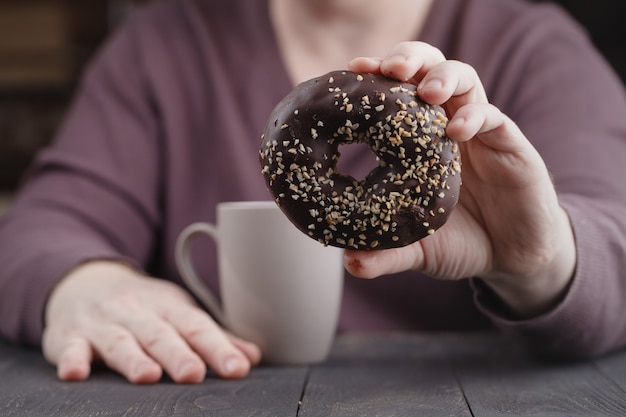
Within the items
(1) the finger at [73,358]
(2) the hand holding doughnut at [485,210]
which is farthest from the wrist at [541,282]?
(1) the finger at [73,358]

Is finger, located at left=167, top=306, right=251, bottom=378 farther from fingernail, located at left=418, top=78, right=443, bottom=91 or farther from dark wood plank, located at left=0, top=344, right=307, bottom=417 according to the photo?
fingernail, located at left=418, top=78, right=443, bottom=91

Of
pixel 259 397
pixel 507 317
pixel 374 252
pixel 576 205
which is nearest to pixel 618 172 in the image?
pixel 576 205

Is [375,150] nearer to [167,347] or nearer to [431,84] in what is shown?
[431,84]

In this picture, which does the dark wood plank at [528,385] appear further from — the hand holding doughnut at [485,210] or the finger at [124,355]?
the finger at [124,355]

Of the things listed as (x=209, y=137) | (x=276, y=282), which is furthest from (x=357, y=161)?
(x=276, y=282)

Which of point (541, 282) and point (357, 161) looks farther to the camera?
point (357, 161)

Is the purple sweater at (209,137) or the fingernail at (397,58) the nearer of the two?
the fingernail at (397,58)

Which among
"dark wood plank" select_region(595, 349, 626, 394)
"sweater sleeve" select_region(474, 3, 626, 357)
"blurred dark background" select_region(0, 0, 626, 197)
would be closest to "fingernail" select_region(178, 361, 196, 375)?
"sweater sleeve" select_region(474, 3, 626, 357)

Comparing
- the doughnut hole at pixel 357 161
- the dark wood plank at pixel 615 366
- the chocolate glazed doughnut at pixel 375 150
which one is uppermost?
the chocolate glazed doughnut at pixel 375 150
